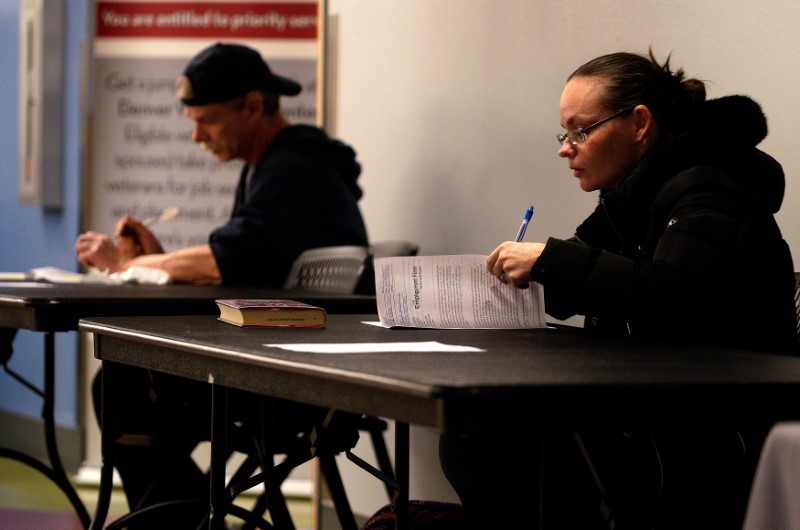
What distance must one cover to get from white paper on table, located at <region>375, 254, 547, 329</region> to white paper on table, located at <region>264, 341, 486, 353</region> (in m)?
0.30

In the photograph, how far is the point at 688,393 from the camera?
48.6 inches

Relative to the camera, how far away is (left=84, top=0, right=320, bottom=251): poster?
4711 mm

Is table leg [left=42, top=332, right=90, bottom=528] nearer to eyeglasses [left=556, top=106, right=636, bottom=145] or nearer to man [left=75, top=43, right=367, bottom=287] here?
man [left=75, top=43, right=367, bottom=287]

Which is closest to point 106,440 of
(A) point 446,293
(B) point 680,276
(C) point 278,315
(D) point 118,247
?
(C) point 278,315

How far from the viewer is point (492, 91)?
326 cm

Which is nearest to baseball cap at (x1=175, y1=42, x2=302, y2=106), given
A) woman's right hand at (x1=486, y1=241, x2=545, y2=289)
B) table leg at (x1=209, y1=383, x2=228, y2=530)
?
woman's right hand at (x1=486, y1=241, x2=545, y2=289)

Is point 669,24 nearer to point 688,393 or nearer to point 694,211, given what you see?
point 694,211

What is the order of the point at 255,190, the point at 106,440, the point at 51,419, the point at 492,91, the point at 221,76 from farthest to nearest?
the point at 221,76
the point at 255,190
the point at 492,91
the point at 51,419
the point at 106,440

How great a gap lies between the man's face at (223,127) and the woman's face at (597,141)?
169 centimetres

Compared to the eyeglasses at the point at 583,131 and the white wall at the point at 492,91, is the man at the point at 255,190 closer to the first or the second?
the white wall at the point at 492,91

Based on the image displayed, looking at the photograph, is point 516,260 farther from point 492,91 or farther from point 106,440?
point 492,91

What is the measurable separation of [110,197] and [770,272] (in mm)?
3525

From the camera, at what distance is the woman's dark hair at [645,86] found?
2.14 m

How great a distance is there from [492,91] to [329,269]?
2.29 feet
